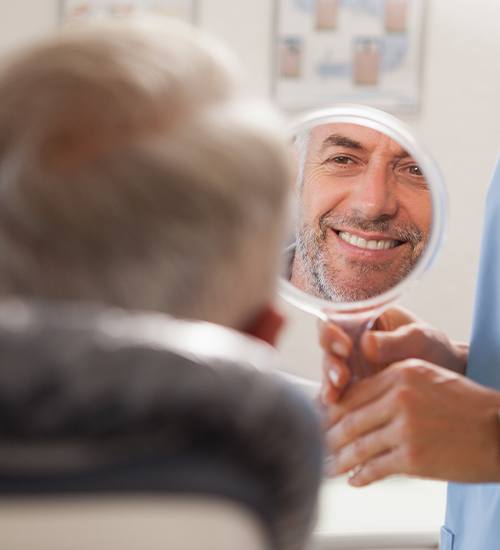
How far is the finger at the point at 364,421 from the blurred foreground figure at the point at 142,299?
520mm

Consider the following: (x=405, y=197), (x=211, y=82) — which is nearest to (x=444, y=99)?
(x=405, y=197)

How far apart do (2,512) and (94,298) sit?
12 centimetres

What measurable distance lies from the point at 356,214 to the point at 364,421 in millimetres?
277

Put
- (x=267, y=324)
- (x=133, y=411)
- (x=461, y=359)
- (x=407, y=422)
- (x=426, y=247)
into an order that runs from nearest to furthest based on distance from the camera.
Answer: (x=133, y=411) < (x=267, y=324) < (x=407, y=422) < (x=426, y=247) < (x=461, y=359)

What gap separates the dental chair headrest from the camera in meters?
0.43

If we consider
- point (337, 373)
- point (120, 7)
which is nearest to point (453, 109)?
point (120, 7)

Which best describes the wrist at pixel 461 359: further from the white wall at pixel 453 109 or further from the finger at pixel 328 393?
the white wall at pixel 453 109

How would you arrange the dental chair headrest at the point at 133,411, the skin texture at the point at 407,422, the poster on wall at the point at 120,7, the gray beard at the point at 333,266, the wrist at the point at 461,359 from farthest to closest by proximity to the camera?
1. the poster on wall at the point at 120,7
2. the wrist at the point at 461,359
3. the gray beard at the point at 333,266
4. the skin texture at the point at 407,422
5. the dental chair headrest at the point at 133,411

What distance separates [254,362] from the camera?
46 cm

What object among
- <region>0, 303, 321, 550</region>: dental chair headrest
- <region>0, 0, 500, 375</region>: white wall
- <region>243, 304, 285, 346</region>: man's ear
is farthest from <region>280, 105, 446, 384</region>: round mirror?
<region>0, 0, 500, 375</region>: white wall

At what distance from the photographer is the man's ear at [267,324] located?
0.58 m

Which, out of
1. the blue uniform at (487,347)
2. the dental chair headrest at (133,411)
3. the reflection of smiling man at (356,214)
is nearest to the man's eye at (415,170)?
the reflection of smiling man at (356,214)

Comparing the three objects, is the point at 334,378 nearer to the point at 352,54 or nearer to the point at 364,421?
the point at 364,421

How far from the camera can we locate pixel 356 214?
117cm
